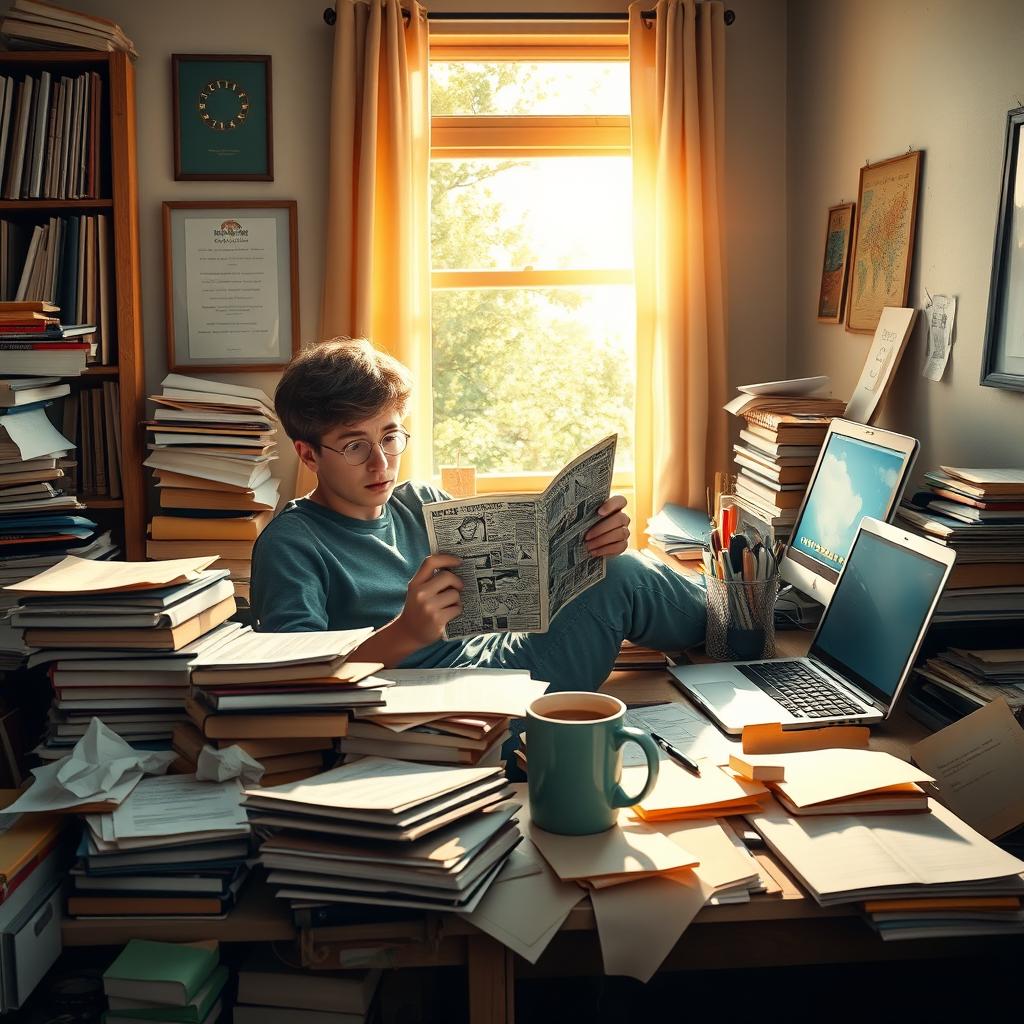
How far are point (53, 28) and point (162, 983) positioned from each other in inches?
99.4

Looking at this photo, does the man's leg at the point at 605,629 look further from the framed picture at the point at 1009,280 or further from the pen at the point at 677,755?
the framed picture at the point at 1009,280

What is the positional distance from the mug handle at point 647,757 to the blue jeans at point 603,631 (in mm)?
667

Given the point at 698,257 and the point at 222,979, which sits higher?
the point at 698,257

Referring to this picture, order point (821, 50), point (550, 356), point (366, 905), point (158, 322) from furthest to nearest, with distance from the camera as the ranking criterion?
point (550, 356), point (158, 322), point (821, 50), point (366, 905)

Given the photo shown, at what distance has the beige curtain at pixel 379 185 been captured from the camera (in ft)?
9.52

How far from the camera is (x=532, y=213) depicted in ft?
10.5

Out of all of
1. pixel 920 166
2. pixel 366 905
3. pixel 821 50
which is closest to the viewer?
pixel 366 905

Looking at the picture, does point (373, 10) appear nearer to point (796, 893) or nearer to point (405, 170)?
point (405, 170)

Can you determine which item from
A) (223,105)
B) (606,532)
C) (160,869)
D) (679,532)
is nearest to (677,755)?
(606,532)

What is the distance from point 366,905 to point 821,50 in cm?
259

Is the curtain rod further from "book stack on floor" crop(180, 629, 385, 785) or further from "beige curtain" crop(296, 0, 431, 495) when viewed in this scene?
"book stack on floor" crop(180, 629, 385, 785)

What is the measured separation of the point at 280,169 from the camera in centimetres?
303

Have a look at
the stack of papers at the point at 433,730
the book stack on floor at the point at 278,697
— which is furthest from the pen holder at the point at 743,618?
the book stack on floor at the point at 278,697

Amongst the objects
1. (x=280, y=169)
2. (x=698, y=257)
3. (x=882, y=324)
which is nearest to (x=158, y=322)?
(x=280, y=169)
